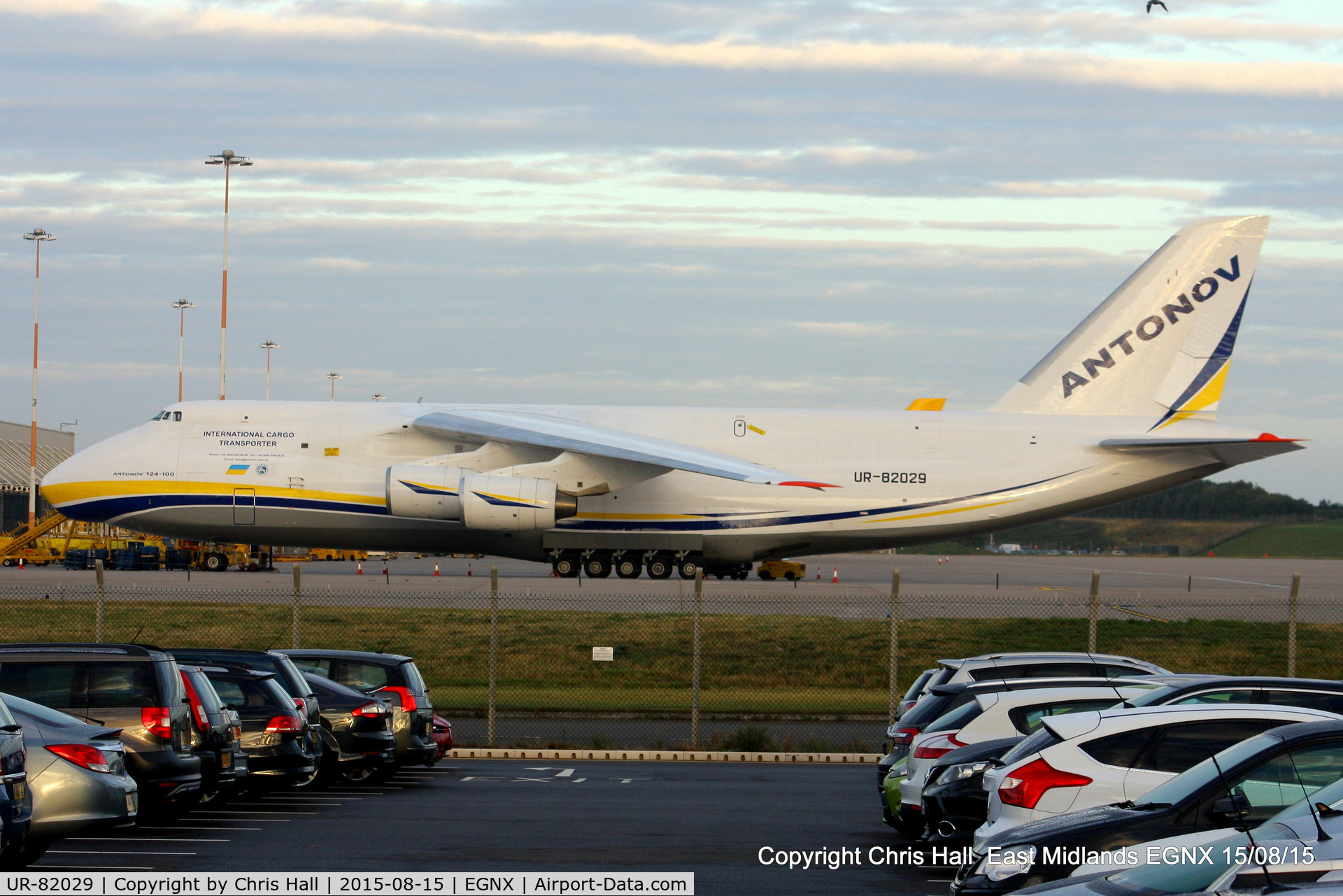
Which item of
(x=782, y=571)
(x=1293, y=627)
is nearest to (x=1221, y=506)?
(x=782, y=571)

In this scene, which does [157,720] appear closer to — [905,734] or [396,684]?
[396,684]

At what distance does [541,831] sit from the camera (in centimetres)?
1231

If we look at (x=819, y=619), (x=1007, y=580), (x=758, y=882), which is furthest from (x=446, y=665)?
(x=1007, y=580)

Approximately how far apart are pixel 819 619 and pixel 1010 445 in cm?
1263

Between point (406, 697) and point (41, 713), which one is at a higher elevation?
point (41, 713)

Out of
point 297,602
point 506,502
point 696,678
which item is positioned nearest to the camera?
point 696,678

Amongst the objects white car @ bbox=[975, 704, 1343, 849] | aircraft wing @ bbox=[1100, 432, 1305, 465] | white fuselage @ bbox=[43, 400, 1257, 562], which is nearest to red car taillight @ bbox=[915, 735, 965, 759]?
white car @ bbox=[975, 704, 1343, 849]

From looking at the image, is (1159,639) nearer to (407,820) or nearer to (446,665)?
(446,665)

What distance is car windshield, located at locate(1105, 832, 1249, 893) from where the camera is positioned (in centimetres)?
641

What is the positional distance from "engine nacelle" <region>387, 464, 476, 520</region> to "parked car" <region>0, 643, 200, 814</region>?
25610mm

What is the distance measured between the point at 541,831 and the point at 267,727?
115 inches

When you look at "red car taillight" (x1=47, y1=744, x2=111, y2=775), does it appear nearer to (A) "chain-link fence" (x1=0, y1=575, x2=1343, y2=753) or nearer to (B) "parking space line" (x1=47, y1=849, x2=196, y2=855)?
(B) "parking space line" (x1=47, y1=849, x2=196, y2=855)

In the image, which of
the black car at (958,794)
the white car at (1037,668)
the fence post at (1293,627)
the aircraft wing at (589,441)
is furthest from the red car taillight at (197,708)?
the aircraft wing at (589,441)

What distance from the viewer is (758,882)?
10227 millimetres
